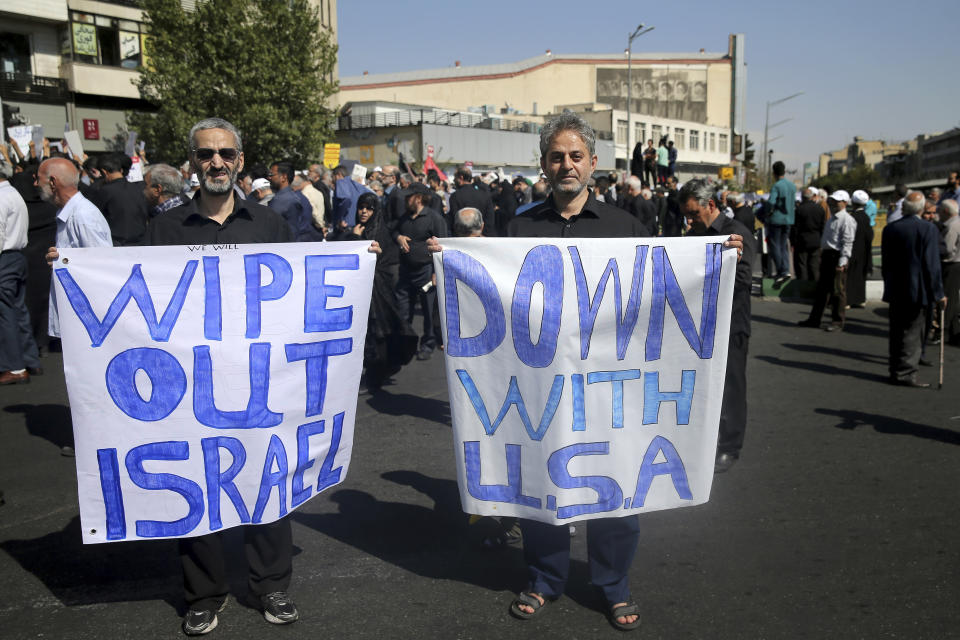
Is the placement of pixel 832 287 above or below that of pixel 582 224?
below

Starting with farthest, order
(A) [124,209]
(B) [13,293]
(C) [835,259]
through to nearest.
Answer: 1. (C) [835,259]
2. (A) [124,209]
3. (B) [13,293]

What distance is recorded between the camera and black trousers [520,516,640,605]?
352 centimetres

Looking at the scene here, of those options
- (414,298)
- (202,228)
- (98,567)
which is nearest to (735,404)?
(202,228)

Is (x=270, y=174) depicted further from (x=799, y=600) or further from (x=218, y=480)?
(x=799, y=600)

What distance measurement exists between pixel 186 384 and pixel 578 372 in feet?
5.24

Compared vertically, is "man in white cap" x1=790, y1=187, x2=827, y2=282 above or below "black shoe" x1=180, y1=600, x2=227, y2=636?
above

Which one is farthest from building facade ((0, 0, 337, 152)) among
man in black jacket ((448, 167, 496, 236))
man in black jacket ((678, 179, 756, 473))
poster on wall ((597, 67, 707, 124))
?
poster on wall ((597, 67, 707, 124))

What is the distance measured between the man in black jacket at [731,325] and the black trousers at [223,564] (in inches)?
125

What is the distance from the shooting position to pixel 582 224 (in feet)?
12.0

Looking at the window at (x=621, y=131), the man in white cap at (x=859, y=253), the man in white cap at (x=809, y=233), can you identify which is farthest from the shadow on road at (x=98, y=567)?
the window at (x=621, y=131)

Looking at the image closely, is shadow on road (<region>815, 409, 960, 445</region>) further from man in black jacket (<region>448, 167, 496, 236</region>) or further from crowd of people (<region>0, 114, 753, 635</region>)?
man in black jacket (<region>448, 167, 496, 236</region>)

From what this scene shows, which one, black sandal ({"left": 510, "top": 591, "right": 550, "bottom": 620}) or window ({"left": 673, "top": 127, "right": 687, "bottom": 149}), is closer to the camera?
black sandal ({"left": 510, "top": 591, "right": 550, "bottom": 620})

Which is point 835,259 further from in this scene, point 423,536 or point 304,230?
point 423,536

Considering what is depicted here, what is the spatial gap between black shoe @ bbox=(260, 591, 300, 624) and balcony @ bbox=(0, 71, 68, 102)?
32.7 metres
